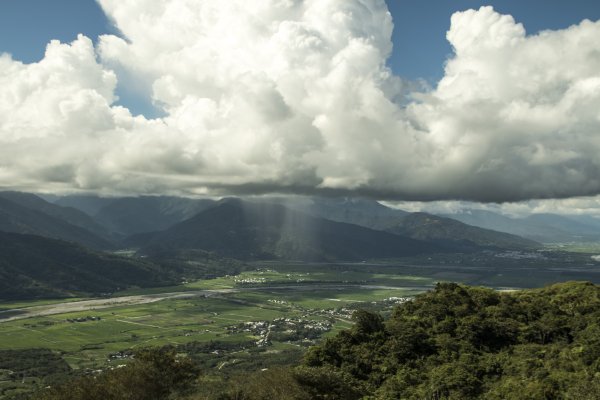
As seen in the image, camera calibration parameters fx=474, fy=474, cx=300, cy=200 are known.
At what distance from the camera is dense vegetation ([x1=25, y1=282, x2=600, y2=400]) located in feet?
192

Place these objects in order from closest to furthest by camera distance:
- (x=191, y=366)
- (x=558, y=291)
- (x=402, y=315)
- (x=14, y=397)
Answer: (x=191, y=366) < (x=402, y=315) < (x=558, y=291) < (x=14, y=397)

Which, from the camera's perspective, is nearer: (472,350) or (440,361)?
(440,361)

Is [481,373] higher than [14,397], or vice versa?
[481,373]

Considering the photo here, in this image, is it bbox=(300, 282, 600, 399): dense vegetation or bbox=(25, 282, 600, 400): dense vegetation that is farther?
bbox=(300, 282, 600, 399): dense vegetation

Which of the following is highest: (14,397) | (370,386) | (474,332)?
(474,332)

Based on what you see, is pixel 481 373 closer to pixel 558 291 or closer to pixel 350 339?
pixel 350 339

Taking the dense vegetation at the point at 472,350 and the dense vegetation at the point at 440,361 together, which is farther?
the dense vegetation at the point at 472,350

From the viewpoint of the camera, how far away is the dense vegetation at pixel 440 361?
192 feet

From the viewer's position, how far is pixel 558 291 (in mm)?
103500

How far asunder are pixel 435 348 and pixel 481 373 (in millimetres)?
11041

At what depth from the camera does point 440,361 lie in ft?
242

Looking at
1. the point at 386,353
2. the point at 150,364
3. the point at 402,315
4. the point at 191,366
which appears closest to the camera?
the point at 150,364

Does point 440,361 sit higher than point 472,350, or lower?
lower

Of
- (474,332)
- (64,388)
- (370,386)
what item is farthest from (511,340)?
(64,388)
